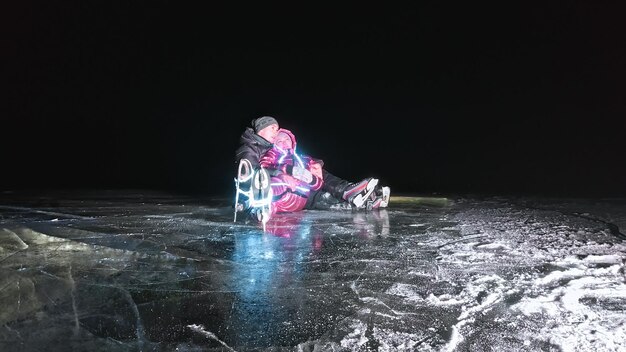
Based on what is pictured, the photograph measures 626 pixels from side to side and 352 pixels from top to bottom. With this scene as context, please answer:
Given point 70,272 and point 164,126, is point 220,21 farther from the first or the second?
point 70,272

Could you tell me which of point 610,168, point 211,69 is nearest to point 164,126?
point 211,69

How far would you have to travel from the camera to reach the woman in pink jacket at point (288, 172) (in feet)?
13.1

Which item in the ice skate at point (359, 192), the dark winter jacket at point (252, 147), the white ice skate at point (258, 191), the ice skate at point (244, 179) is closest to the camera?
the white ice skate at point (258, 191)

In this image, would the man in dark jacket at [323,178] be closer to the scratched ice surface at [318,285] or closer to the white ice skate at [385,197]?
the white ice skate at [385,197]

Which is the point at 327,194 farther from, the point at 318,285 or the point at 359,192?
the point at 318,285

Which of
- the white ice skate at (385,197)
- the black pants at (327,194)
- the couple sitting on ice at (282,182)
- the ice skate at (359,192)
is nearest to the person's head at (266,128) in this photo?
the couple sitting on ice at (282,182)

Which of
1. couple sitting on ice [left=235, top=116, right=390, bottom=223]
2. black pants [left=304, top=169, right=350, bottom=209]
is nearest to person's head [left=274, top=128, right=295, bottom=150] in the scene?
couple sitting on ice [left=235, top=116, right=390, bottom=223]

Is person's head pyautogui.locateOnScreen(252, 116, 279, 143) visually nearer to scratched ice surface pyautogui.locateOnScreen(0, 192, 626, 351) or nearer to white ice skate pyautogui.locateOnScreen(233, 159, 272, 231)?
white ice skate pyautogui.locateOnScreen(233, 159, 272, 231)

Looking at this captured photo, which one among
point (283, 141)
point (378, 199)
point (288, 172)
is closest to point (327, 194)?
point (378, 199)

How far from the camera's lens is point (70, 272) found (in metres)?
2.23

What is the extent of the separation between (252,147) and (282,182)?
0.40 metres

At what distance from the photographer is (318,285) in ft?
6.66

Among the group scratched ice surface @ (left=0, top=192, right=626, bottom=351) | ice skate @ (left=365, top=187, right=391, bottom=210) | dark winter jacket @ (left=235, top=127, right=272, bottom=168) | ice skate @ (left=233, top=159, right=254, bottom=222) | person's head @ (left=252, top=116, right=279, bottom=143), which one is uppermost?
person's head @ (left=252, top=116, right=279, bottom=143)

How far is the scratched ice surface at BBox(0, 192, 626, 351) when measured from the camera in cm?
150
